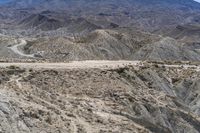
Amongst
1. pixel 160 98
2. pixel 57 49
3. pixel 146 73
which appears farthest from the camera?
pixel 57 49

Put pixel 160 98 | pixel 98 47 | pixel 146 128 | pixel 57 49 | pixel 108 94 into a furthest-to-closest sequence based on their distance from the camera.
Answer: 1. pixel 98 47
2. pixel 57 49
3. pixel 160 98
4. pixel 108 94
5. pixel 146 128

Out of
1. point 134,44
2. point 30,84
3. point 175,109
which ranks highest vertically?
point 30,84

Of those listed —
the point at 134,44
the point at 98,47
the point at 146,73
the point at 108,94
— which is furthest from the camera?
the point at 134,44

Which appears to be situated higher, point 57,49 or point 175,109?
point 175,109

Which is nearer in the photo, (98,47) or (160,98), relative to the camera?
(160,98)

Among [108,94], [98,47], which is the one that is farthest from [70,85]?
[98,47]

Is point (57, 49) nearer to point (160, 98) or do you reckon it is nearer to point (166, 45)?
point (166, 45)

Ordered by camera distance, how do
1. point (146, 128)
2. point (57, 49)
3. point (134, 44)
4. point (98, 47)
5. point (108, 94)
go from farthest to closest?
point (134, 44), point (98, 47), point (57, 49), point (108, 94), point (146, 128)

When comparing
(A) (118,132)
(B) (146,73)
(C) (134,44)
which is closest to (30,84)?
(A) (118,132)

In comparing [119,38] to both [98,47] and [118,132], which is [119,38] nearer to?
[98,47]
